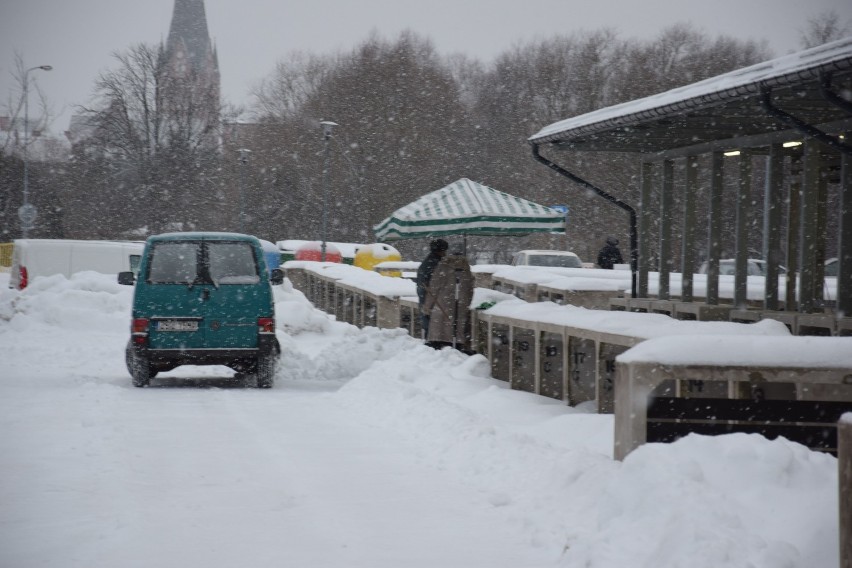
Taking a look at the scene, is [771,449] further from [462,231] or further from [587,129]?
[462,231]

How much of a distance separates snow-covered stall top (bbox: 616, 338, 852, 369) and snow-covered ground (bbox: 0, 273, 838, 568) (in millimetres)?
644

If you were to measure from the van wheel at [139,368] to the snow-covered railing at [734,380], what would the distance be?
27.3 feet

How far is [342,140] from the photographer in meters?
64.8

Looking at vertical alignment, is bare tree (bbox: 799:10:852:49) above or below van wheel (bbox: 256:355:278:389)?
Result: above

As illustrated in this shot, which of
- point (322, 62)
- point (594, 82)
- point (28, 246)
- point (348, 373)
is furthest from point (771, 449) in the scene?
point (322, 62)

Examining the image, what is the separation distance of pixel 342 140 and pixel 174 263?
51.5m

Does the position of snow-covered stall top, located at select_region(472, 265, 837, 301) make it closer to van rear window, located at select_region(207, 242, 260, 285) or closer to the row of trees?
van rear window, located at select_region(207, 242, 260, 285)

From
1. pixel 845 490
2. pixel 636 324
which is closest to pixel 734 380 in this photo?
pixel 845 490

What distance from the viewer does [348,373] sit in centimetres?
1566

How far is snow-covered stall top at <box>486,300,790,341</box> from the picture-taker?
881 centimetres

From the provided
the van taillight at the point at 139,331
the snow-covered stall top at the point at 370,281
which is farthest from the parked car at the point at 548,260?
the van taillight at the point at 139,331

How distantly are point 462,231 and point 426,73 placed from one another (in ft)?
175

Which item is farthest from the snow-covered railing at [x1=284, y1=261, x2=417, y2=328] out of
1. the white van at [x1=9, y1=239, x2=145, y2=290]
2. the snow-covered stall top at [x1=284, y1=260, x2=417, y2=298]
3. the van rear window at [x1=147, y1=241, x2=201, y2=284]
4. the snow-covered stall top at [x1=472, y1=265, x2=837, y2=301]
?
the van rear window at [x1=147, y1=241, x2=201, y2=284]

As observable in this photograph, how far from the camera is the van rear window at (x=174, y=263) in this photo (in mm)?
13805
